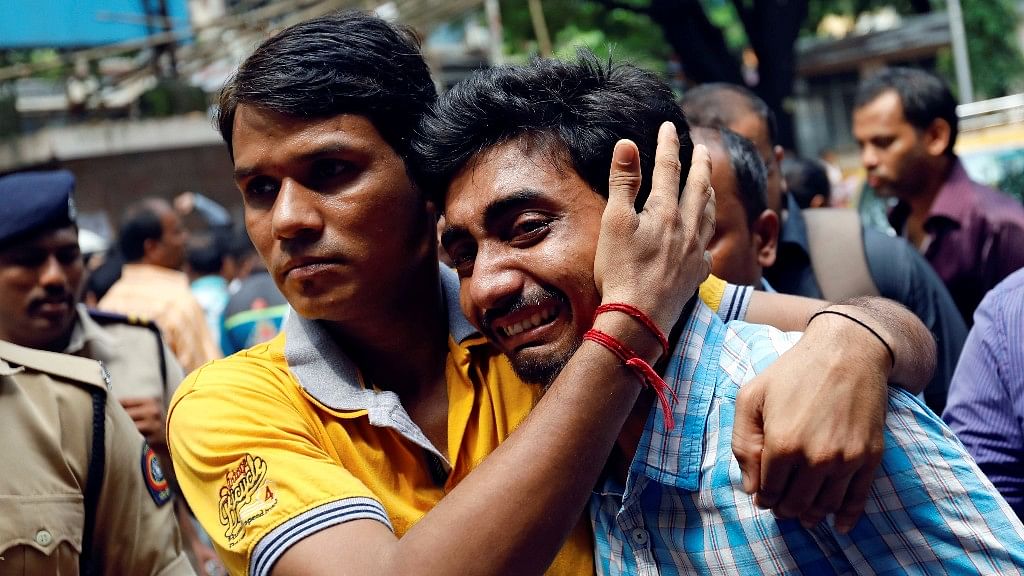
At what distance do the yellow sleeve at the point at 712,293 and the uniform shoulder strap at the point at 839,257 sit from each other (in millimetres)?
1232

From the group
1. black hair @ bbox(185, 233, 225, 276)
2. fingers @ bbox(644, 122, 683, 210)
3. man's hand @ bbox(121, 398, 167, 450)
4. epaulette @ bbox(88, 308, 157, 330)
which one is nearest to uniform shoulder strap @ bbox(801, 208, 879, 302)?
fingers @ bbox(644, 122, 683, 210)

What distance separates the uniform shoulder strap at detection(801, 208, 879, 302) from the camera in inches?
138

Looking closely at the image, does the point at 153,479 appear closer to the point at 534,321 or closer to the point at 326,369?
the point at 326,369

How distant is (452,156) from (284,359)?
55 cm

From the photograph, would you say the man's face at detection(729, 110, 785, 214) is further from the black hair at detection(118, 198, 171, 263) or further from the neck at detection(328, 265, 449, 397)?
the black hair at detection(118, 198, 171, 263)

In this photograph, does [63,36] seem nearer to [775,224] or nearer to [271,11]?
[271,11]

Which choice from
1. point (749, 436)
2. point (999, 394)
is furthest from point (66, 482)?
point (999, 394)

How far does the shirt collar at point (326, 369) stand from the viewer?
195 cm

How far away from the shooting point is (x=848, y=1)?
73.8 feet

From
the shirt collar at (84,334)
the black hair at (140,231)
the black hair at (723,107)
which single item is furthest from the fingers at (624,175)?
the black hair at (140,231)

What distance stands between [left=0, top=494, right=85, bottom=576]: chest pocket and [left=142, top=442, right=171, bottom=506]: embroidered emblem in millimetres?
264

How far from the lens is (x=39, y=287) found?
345 centimetres

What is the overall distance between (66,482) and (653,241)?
161cm

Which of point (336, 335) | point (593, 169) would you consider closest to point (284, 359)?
point (336, 335)
